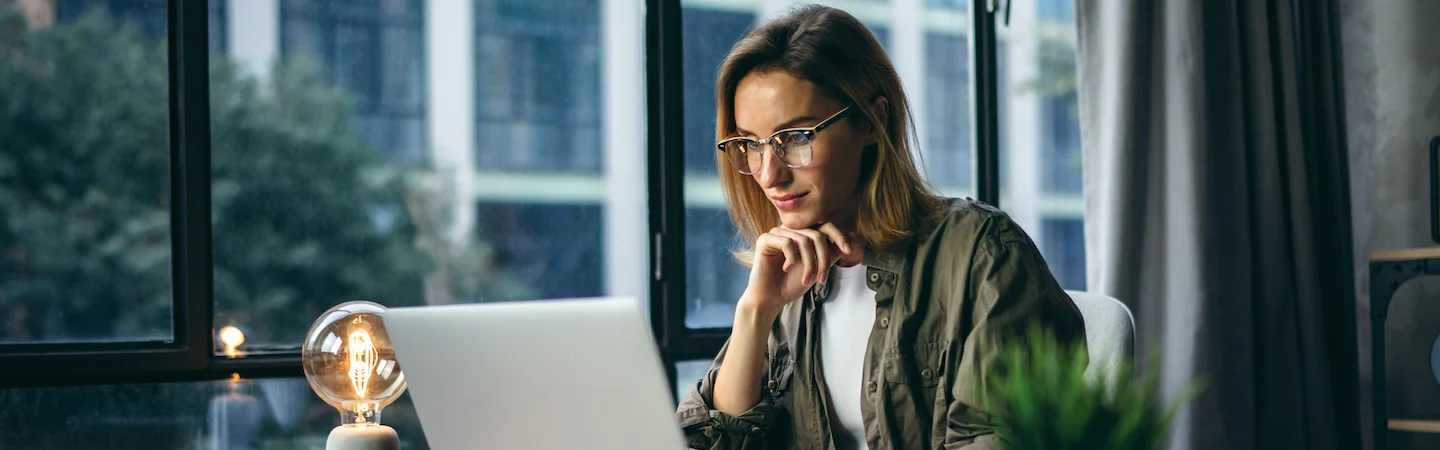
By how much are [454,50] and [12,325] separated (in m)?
0.91

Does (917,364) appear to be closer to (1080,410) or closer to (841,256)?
(841,256)

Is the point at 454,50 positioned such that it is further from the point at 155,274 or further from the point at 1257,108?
the point at 1257,108

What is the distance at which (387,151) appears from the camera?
219 cm

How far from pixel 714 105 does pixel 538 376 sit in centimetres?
160

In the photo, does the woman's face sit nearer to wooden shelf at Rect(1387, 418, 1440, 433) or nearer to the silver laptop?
the silver laptop

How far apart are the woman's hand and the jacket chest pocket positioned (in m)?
0.13

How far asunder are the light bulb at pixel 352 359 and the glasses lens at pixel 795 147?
1.78ft

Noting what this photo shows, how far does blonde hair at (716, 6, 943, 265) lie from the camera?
136cm

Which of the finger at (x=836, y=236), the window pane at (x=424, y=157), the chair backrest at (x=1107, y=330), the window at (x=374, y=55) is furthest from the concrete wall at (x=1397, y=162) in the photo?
the window at (x=374, y=55)

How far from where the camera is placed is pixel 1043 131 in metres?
2.88

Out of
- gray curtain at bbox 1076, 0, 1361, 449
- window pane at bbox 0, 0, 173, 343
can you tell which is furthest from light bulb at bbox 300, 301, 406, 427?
gray curtain at bbox 1076, 0, 1361, 449

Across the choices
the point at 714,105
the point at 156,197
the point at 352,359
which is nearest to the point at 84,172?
the point at 156,197

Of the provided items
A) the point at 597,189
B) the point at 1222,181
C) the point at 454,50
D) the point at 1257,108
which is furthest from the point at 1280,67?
the point at 454,50

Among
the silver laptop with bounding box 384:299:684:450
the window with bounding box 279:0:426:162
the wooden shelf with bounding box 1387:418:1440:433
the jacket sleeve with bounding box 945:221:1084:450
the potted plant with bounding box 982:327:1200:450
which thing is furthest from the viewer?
the wooden shelf with bounding box 1387:418:1440:433
